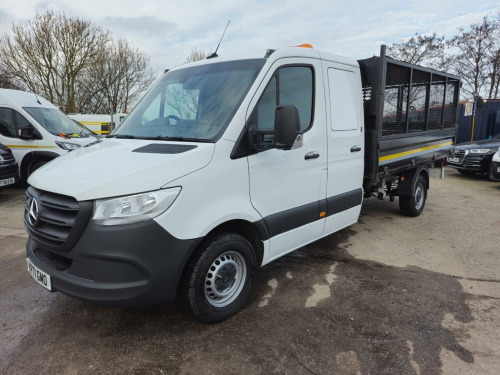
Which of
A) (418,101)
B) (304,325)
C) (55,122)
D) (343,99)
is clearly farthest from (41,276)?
(55,122)

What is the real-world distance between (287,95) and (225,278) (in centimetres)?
174

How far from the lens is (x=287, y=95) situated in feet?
10.9

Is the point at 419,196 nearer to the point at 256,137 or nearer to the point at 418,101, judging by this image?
the point at 418,101

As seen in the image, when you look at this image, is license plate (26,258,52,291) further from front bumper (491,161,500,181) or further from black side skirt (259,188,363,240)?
front bumper (491,161,500,181)

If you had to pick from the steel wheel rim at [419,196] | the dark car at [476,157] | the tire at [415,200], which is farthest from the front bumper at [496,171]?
the steel wheel rim at [419,196]

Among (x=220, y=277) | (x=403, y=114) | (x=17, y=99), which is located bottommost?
(x=220, y=277)

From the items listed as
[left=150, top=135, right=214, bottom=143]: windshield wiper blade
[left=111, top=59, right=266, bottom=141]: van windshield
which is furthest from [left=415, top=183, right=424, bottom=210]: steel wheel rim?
[left=150, top=135, right=214, bottom=143]: windshield wiper blade

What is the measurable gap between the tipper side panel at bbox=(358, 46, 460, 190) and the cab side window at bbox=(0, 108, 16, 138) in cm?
790

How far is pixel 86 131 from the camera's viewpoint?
938 centimetres

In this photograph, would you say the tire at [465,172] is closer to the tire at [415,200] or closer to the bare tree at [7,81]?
the tire at [415,200]

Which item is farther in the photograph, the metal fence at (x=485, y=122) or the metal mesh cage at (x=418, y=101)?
the metal fence at (x=485, y=122)

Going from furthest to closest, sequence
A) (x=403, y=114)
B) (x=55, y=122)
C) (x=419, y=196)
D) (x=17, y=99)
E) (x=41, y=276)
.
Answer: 1. (x=55, y=122)
2. (x=17, y=99)
3. (x=419, y=196)
4. (x=403, y=114)
5. (x=41, y=276)

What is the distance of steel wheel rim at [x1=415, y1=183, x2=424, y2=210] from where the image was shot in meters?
6.36

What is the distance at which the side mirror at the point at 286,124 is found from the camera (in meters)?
2.79
